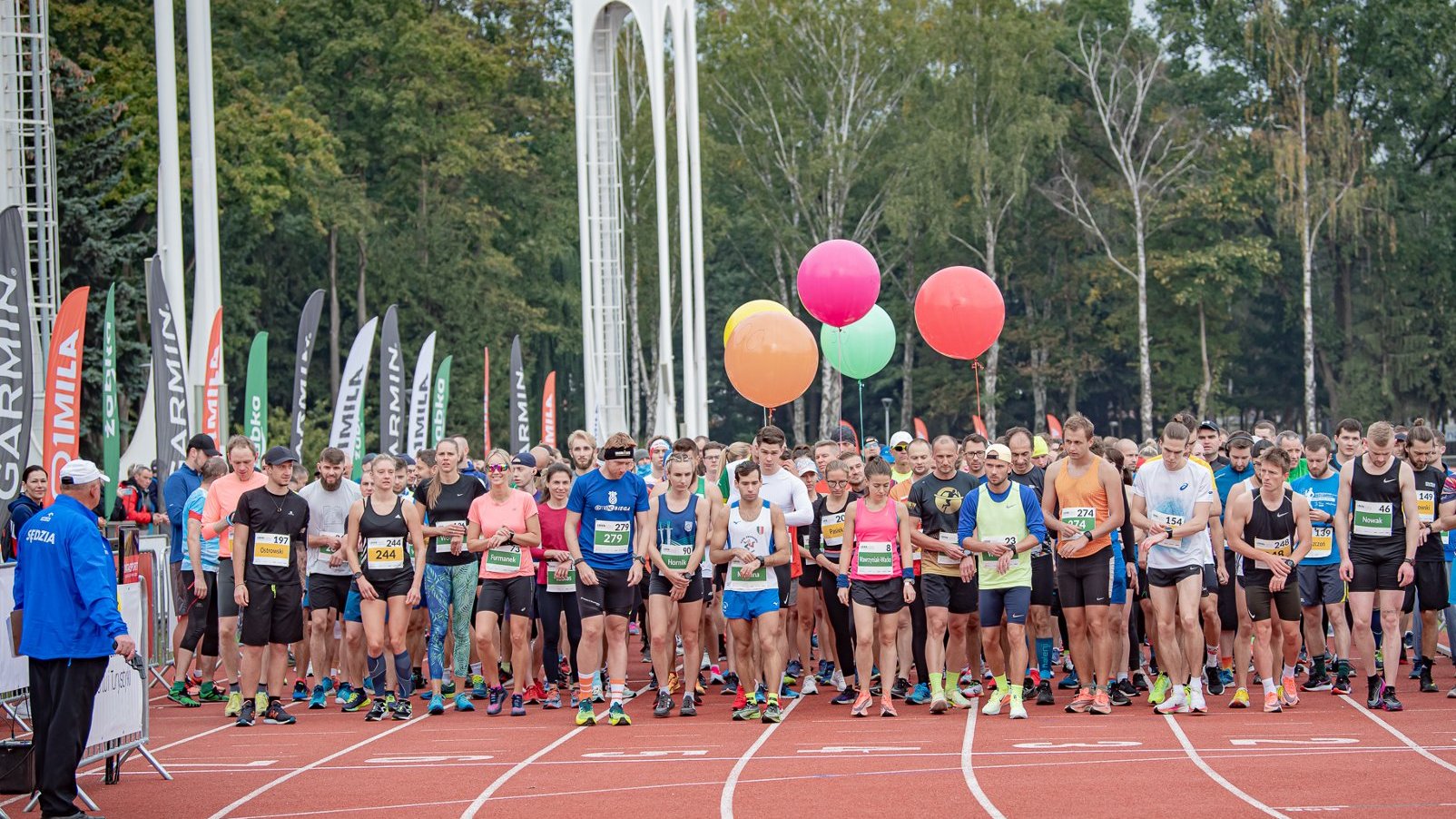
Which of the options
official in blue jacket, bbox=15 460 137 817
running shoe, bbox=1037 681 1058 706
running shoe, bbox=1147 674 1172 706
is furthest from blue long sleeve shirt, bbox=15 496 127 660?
running shoe, bbox=1147 674 1172 706

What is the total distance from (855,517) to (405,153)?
39.7 metres

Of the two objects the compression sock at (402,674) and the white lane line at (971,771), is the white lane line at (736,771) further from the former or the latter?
the compression sock at (402,674)

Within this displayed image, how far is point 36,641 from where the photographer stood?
336 inches

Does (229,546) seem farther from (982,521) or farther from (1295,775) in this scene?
(1295,775)

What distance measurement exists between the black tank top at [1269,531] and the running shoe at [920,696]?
2.54 metres

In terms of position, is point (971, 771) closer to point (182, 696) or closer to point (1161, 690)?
point (1161, 690)

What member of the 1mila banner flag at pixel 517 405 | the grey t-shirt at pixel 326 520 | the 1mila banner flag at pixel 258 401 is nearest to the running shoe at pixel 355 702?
the grey t-shirt at pixel 326 520

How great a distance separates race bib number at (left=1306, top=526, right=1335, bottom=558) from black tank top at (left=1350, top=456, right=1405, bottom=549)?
23 cm

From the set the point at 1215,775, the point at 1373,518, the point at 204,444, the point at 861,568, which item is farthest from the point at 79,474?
the point at 1373,518

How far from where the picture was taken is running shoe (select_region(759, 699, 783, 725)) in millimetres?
11812

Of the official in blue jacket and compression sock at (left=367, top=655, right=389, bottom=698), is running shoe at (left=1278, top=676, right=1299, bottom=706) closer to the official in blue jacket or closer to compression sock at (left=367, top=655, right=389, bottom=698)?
compression sock at (left=367, top=655, right=389, bottom=698)

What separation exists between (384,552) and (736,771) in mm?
3721

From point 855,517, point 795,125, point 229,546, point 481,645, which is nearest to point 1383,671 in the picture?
point 855,517

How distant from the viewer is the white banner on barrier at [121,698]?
912cm
